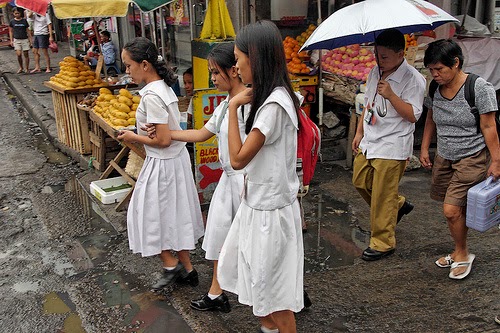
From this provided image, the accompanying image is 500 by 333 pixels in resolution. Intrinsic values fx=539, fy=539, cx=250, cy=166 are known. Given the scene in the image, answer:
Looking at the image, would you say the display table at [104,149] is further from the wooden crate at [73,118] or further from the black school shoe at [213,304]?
the black school shoe at [213,304]

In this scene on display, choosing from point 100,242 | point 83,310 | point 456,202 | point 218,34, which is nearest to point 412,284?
point 456,202

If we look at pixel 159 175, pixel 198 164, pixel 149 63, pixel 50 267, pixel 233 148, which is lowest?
pixel 50 267

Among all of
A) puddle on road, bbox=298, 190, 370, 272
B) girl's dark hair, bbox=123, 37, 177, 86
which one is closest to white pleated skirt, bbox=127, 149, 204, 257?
girl's dark hair, bbox=123, 37, 177, 86

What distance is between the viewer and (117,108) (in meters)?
5.98

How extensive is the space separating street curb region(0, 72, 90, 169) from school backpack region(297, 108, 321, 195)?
4584 millimetres

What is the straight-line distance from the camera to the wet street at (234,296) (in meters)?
3.65

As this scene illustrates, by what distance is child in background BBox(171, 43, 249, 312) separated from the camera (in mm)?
3246

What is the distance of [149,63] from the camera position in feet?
12.2

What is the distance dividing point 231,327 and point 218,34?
3695mm

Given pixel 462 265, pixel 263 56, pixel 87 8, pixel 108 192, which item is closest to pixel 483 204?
pixel 462 265

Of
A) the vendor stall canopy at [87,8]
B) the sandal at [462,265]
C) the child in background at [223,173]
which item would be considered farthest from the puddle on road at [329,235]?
A: the vendor stall canopy at [87,8]

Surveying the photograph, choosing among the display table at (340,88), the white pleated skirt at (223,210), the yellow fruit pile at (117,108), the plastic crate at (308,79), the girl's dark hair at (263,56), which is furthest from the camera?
the plastic crate at (308,79)

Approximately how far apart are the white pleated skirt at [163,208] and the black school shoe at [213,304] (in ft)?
1.33

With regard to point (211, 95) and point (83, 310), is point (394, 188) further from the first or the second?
point (83, 310)
